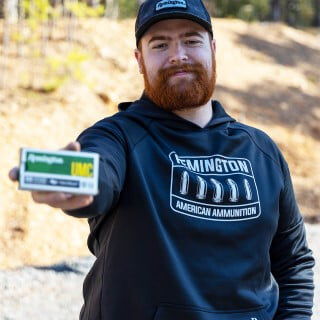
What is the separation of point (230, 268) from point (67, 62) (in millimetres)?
9059

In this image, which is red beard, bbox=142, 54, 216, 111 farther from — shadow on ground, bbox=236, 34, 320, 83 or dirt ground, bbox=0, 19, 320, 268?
shadow on ground, bbox=236, 34, 320, 83

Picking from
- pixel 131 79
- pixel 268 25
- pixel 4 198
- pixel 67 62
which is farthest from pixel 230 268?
pixel 268 25

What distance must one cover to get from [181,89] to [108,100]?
31.1 feet

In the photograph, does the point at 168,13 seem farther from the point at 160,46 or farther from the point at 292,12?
the point at 292,12

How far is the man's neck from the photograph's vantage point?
211 centimetres

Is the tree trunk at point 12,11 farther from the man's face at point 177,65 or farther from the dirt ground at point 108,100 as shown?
the man's face at point 177,65

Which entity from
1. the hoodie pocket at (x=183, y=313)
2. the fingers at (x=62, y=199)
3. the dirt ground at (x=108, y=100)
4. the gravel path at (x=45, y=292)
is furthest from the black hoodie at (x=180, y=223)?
the dirt ground at (x=108, y=100)

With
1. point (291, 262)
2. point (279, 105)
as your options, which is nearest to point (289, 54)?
point (279, 105)

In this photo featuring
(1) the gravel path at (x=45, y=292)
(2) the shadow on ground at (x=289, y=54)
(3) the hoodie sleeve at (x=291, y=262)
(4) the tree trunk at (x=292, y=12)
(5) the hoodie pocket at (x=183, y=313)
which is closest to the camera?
(5) the hoodie pocket at (x=183, y=313)

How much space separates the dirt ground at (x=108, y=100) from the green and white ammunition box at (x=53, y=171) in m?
5.65

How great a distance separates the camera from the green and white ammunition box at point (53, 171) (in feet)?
4.49

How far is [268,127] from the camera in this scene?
563 inches

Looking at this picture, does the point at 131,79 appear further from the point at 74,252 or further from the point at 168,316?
the point at 168,316

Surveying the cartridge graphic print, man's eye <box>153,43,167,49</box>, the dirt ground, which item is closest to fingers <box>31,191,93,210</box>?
the cartridge graphic print
